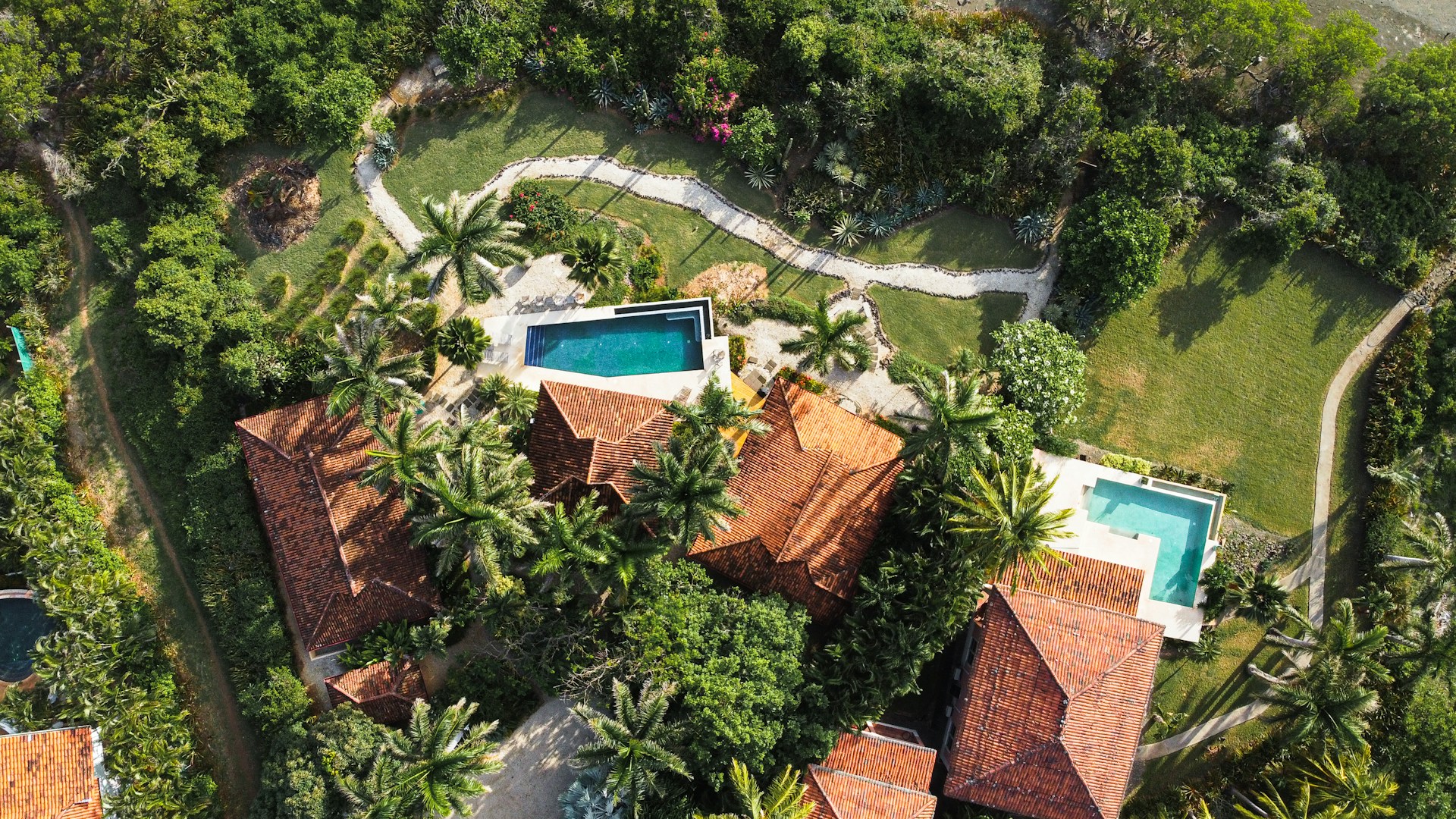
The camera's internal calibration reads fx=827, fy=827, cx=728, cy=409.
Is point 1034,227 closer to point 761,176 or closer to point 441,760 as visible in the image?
point 761,176

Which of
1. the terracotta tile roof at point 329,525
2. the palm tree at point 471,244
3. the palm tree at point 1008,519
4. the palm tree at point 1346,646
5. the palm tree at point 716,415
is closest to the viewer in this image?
the palm tree at point 1008,519

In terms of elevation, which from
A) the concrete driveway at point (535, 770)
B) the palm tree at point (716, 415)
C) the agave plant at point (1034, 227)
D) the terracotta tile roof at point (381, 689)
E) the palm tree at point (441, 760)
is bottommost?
the concrete driveway at point (535, 770)

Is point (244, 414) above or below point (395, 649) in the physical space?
above

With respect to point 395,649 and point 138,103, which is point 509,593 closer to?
point 395,649

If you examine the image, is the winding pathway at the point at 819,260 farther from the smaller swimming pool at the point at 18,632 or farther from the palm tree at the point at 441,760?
the smaller swimming pool at the point at 18,632

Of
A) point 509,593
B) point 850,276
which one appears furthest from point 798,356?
point 509,593

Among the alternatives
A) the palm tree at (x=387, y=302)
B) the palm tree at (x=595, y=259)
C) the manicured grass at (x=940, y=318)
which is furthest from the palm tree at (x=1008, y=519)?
the palm tree at (x=387, y=302)

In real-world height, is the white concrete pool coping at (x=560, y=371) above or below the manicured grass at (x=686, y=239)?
below

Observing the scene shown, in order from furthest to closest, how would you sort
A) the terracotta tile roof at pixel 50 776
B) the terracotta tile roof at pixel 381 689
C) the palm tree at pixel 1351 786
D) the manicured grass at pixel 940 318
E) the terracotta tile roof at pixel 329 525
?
the manicured grass at pixel 940 318
the terracotta tile roof at pixel 329 525
the terracotta tile roof at pixel 381 689
the terracotta tile roof at pixel 50 776
the palm tree at pixel 1351 786
